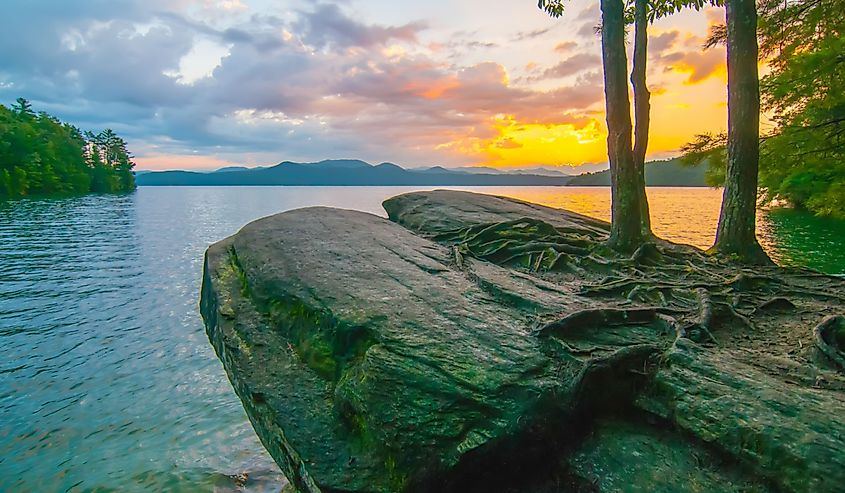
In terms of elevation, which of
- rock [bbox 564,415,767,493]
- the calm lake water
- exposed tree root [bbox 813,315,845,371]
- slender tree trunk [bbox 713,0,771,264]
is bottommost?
the calm lake water

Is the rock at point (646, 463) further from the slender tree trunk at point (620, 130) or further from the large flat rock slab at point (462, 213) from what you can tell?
the large flat rock slab at point (462, 213)

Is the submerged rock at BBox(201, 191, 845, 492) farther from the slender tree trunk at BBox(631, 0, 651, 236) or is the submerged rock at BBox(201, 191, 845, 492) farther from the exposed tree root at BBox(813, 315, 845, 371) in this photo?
the slender tree trunk at BBox(631, 0, 651, 236)

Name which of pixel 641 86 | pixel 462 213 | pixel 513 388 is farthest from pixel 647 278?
pixel 641 86

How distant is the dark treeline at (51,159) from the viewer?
233 feet

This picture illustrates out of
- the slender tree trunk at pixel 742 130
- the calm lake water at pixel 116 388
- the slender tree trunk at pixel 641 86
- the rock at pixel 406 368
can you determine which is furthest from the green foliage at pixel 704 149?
the rock at pixel 406 368

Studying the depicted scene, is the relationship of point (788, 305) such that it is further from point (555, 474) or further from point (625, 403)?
point (555, 474)

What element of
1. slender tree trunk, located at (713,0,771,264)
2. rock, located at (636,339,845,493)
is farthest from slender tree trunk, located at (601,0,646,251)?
rock, located at (636,339,845,493)

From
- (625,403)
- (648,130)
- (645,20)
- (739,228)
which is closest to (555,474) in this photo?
(625,403)

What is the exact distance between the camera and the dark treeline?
233ft

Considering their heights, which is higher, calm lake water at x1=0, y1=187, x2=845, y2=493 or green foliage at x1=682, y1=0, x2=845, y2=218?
green foliage at x1=682, y1=0, x2=845, y2=218

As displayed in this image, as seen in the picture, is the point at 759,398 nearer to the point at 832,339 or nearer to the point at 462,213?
the point at 832,339

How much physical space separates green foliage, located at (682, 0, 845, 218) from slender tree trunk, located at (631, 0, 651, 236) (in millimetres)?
2871

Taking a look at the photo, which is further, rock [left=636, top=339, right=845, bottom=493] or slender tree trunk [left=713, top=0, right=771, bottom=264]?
slender tree trunk [left=713, top=0, right=771, bottom=264]

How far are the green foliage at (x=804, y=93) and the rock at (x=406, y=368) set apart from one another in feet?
41.5
